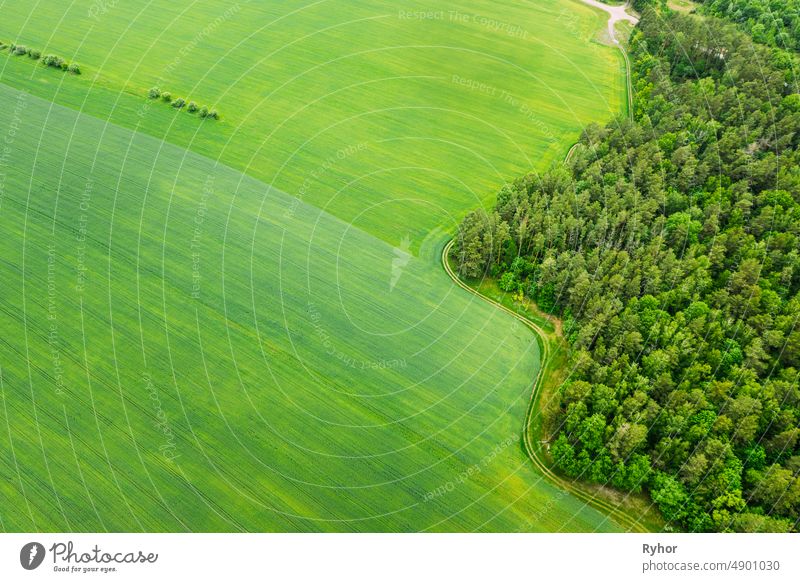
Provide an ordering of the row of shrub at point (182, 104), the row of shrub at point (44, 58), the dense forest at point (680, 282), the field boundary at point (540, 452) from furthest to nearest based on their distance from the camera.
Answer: the row of shrub at point (44, 58)
the row of shrub at point (182, 104)
the dense forest at point (680, 282)
the field boundary at point (540, 452)

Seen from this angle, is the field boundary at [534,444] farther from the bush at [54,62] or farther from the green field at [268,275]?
the bush at [54,62]

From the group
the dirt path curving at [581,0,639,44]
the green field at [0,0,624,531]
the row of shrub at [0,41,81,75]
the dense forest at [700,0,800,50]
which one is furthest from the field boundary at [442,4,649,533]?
the dense forest at [700,0,800,50]

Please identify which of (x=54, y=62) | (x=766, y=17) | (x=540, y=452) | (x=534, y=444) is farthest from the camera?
(x=766, y=17)

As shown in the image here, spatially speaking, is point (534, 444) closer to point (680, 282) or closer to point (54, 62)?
point (680, 282)

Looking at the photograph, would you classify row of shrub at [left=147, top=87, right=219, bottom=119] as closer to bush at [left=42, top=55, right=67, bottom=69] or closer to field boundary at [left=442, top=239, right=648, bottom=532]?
bush at [left=42, top=55, right=67, bottom=69]

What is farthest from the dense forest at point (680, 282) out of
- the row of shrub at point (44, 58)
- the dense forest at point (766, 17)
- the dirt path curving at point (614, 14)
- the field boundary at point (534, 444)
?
the row of shrub at point (44, 58)

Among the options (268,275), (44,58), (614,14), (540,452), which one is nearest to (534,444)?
(540,452)
